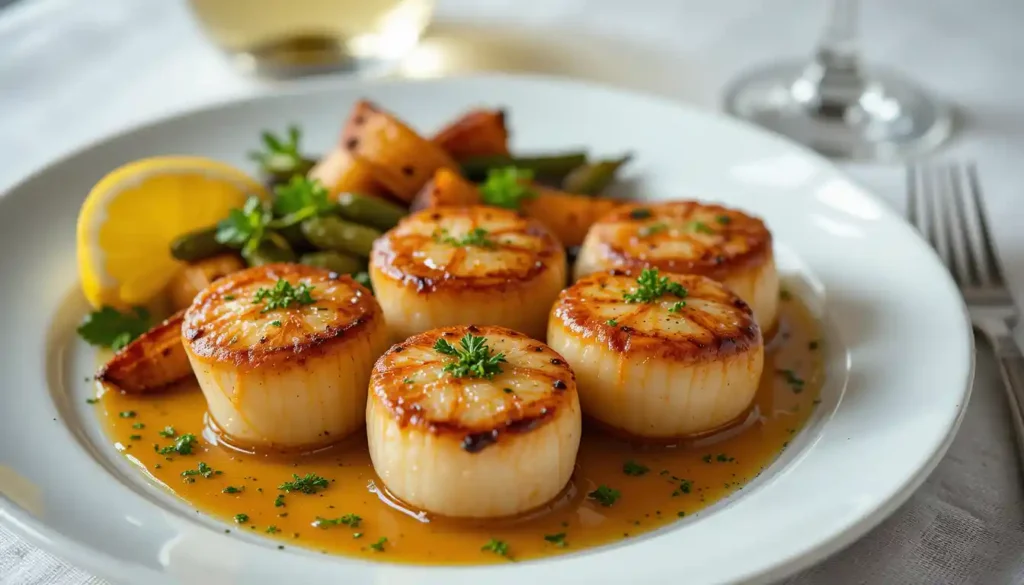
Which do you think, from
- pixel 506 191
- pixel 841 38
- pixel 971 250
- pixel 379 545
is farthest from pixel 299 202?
pixel 841 38

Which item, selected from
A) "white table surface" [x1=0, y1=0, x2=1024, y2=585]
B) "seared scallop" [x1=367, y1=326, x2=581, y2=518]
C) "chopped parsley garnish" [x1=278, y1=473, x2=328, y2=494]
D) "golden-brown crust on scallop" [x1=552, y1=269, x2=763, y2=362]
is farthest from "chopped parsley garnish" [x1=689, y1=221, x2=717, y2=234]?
"chopped parsley garnish" [x1=278, y1=473, x2=328, y2=494]

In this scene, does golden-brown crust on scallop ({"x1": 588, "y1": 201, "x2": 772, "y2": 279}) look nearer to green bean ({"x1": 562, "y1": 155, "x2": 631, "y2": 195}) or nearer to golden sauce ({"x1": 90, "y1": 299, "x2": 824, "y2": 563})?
golden sauce ({"x1": 90, "y1": 299, "x2": 824, "y2": 563})

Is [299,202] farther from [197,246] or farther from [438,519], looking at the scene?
[438,519]

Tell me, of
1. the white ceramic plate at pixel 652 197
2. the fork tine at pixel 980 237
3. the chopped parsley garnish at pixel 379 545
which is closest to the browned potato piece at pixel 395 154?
the white ceramic plate at pixel 652 197

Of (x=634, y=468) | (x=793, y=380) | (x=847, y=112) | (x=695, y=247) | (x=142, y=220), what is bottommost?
(x=847, y=112)

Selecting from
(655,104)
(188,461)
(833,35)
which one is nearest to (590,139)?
(655,104)

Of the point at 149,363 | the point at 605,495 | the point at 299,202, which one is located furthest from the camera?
the point at 299,202

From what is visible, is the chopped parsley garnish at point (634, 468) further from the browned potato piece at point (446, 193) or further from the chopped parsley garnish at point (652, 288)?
the browned potato piece at point (446, 193)
